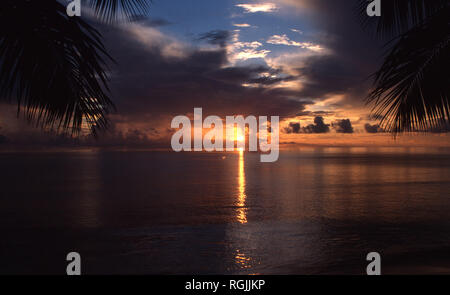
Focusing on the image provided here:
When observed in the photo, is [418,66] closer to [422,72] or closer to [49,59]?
[422,72]

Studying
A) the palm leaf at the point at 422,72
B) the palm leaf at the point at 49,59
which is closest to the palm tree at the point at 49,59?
the palm leaf at the point at 49,59

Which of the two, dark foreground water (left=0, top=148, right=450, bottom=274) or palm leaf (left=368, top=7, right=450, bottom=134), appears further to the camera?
dark foreground water (left=0, top=148, right=450, bottom=274)

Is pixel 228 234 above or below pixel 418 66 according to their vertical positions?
below

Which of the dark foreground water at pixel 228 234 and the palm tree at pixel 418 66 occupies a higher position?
the palm tree at pixel 418 66

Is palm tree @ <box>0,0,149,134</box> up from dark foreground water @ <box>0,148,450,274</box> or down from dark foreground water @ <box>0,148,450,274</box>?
up

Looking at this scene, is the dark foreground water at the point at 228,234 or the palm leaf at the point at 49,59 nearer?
the palm leaf at the point at 49,59

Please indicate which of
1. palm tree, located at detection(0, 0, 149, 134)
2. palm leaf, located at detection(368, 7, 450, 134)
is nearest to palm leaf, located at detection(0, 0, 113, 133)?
palm tree, located at detection(0, 0, 149, 134)

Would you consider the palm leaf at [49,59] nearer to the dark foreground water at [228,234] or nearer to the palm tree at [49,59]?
the palm tree at [49,59]

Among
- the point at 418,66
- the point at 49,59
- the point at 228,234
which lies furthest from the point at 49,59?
the point at 228,234

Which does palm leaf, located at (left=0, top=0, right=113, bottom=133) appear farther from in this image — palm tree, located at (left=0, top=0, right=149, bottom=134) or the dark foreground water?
the dark foreground water

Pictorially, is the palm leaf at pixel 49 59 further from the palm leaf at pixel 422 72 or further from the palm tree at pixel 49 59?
the palm leaf at pixel 422 72
